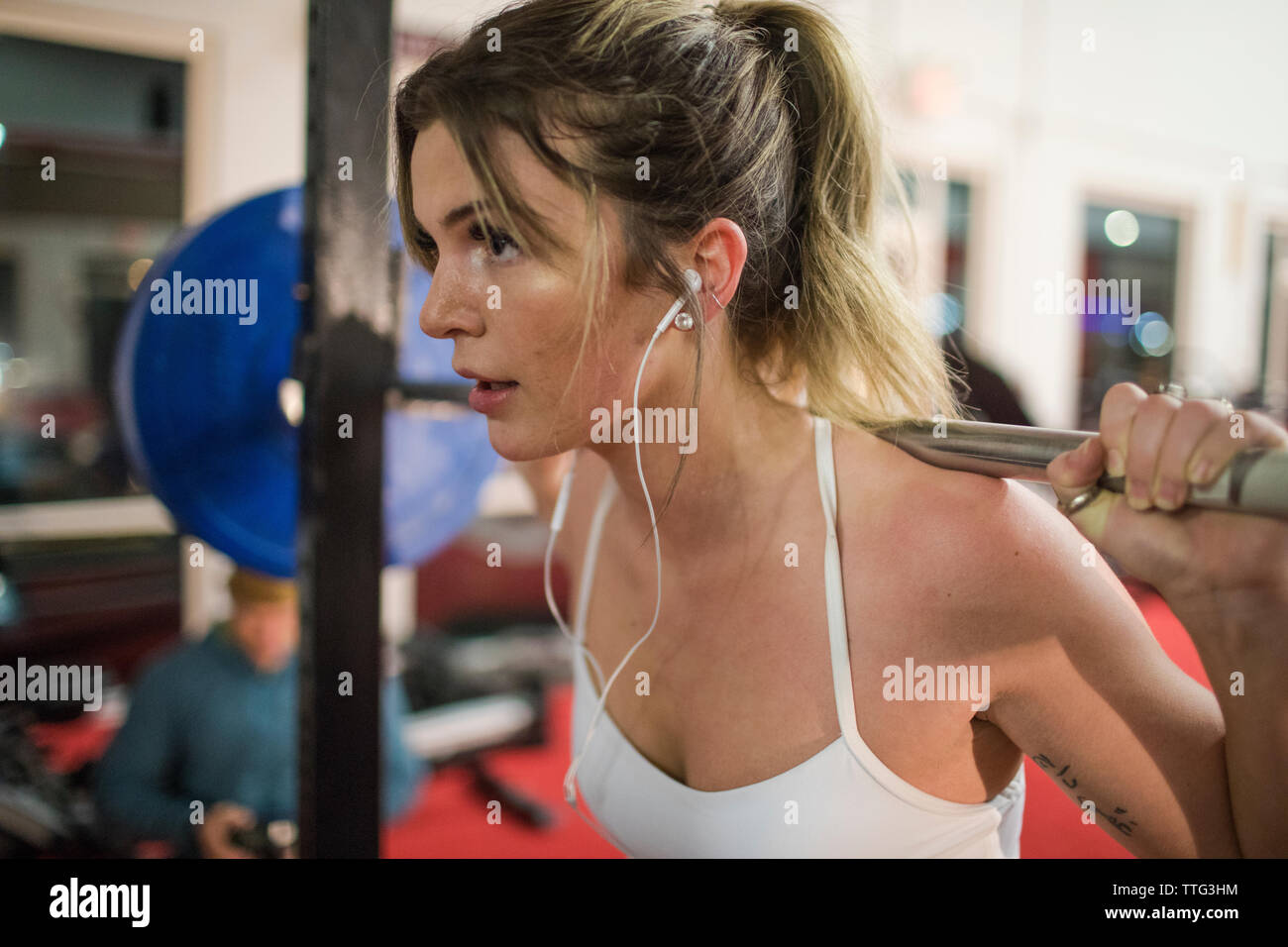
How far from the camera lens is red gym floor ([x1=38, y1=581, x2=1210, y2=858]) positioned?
2250 mm

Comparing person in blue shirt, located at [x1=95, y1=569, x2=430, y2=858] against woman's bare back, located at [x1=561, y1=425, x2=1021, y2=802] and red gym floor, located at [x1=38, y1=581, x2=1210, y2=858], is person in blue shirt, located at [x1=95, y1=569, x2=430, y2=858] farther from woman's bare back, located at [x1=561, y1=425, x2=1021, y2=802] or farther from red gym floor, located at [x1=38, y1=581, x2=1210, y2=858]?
woman's bare back, located at [x1=561, y1=425, x2=1021, y2=802]

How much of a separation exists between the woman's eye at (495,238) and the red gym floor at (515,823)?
1624 millimetres

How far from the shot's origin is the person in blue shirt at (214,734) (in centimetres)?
186

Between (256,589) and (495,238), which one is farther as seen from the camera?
(256,589)

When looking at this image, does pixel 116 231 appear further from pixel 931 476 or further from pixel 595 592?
pixel 931 476

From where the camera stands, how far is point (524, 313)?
0.82m

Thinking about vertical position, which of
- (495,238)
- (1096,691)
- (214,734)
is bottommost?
(214,734)

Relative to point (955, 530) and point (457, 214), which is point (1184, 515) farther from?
point (457, 214)

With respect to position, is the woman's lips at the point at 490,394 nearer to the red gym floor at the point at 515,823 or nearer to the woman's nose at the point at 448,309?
the woman's nose at the point at 448,309

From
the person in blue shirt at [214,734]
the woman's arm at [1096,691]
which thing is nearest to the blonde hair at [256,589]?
the person in blue shirt at [214,734]

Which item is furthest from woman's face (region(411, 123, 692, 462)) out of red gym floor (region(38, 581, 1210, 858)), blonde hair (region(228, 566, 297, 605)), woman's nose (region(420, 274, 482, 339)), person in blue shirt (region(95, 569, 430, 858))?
red gym floor (region(38, 581, 1210, 858))

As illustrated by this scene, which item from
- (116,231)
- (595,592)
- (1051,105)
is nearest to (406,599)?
(116,231)

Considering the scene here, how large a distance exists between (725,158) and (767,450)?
1.00 ft

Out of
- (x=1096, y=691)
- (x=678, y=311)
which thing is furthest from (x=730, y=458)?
(x=1096, y=691)
